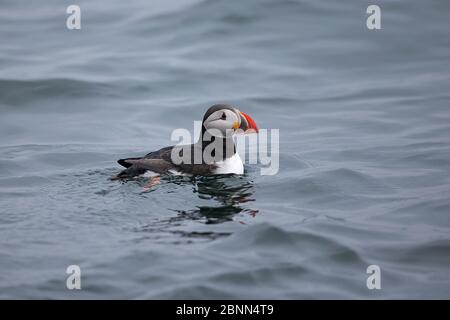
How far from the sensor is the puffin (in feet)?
29.3

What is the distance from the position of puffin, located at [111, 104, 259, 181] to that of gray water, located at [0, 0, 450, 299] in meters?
0.16

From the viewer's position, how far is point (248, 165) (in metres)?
10.2

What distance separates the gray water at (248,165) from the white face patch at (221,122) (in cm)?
53

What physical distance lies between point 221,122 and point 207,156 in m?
0.43

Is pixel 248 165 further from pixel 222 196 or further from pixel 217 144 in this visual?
pixel 222 196

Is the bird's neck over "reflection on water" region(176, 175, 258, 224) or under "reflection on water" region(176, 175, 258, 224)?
over

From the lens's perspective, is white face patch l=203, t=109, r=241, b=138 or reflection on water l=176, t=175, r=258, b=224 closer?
reflection on water l=176, t=175, r=258, b=224

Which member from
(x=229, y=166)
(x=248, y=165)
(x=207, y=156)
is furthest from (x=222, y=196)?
(x=248, y=165)

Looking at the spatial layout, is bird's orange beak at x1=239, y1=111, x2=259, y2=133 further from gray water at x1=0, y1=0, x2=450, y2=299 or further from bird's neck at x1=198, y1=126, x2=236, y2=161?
gray water at x1=0, y1=0, x2=450, y2=299

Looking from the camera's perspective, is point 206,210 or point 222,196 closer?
point 206,210

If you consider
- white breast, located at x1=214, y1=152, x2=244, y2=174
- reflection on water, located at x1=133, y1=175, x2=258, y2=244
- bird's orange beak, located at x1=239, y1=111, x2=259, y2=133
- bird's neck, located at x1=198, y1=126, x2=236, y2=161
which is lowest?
reflection on water, located at x1=133, y1=175, x2=258, y2=244

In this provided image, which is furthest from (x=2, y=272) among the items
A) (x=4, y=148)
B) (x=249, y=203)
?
(x=4, y=148)

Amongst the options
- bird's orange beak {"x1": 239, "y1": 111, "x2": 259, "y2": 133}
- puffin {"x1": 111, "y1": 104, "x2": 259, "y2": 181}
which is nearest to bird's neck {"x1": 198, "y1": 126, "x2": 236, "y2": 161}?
puffin {"x1": 111, "y1": 104, "x2": 259, "y2": 181}

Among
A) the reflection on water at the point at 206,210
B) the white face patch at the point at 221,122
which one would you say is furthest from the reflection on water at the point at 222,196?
the white face patch at the point at 221,122
